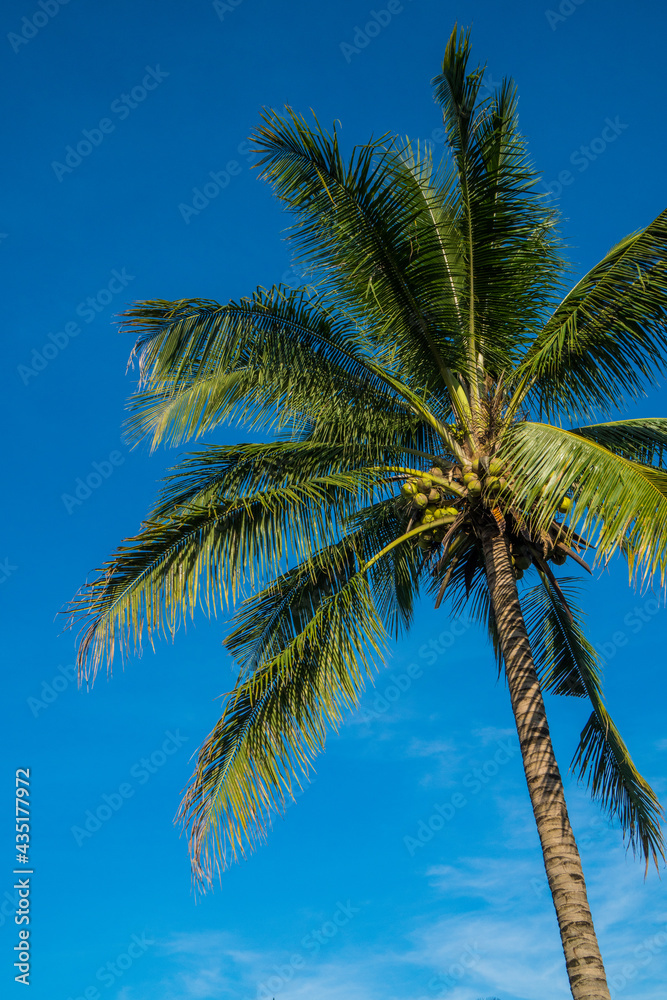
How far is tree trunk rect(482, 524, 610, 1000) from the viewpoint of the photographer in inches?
253

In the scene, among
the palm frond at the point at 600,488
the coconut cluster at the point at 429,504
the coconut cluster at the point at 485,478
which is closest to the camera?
the palm frond at the point at 600,488

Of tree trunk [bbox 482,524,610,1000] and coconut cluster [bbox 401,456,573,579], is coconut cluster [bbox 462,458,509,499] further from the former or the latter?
tree trunk [bbox 482,524,610,1000]

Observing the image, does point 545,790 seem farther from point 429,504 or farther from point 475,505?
point 429,504

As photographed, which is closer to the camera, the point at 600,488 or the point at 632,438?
the point at 600,488

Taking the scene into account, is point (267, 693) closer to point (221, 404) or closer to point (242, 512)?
point (242, 512)

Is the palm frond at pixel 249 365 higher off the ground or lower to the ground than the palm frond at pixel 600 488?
higher

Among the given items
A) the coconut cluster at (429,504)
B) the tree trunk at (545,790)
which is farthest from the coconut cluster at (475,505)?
the tree trunk at (545,790)

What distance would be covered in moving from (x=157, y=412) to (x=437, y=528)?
3.17 m

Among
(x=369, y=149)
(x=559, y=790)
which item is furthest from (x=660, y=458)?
(x=369, y=149)

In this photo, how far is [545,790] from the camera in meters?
7.12

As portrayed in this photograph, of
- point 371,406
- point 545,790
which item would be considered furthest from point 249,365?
point 545,790

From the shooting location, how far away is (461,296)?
28.3 feet

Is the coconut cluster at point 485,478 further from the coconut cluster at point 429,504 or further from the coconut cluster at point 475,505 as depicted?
the coconut cluster at point 429,504

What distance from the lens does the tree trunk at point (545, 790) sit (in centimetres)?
643
